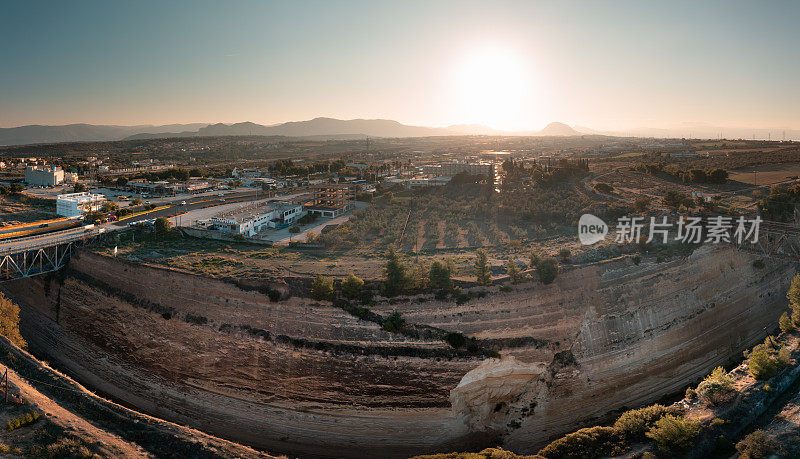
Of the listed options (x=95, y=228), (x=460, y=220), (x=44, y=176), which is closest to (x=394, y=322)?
(x=460, y=220)

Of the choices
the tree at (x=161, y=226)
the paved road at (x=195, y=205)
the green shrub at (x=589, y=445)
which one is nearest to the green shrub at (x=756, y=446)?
the green shrub at (x=589, y=445)

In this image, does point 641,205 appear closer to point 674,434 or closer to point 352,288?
point 674,434

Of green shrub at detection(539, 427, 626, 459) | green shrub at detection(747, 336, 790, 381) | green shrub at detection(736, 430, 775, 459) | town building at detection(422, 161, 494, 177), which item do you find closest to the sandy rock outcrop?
green shrub at detection(539, 427, 626, 459)

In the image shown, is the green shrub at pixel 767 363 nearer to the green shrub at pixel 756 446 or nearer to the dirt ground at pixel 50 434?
the green shrub at pixel 756 446

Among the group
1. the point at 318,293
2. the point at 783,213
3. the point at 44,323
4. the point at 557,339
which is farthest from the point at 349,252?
the point at 783,213

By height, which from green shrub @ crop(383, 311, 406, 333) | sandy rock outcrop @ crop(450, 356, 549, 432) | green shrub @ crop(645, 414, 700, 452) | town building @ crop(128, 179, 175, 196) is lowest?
sandy rock outcrop @ crop(450, 356, 549, 432)

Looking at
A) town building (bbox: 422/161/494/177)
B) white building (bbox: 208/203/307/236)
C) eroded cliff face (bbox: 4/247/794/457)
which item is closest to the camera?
eroded cliff face (bbox: 4/247/794/457)

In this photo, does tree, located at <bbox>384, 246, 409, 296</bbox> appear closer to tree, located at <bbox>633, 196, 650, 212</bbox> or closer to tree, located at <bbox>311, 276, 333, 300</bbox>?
tree, located at <bbox>311, 276, 333, 300</bbox>
